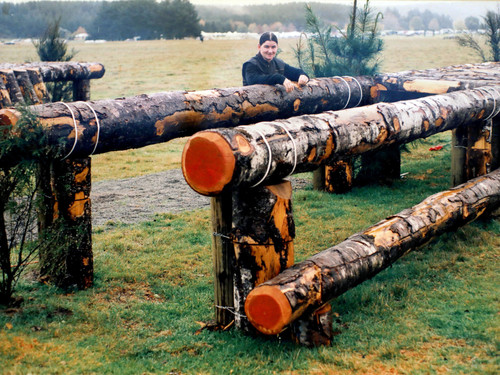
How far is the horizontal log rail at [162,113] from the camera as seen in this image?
440 centimetres

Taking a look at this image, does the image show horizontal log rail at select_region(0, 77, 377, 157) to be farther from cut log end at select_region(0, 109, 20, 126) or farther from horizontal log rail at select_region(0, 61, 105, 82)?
horizontal log rail at select_region(0, 61, 105, 82)

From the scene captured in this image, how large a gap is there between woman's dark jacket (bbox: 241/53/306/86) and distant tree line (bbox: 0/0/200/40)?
45.1m

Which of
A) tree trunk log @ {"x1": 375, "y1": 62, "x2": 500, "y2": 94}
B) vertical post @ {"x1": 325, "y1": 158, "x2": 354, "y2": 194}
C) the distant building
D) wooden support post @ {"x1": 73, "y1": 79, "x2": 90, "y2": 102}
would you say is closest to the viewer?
tree trunk log @ {"x1": 375, "y1": 62, "x2": 500, "y2": 94}

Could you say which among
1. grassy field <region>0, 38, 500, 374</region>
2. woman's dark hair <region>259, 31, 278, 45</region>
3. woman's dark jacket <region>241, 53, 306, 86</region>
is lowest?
grassy field <region>0, 38, 500, 374</region>

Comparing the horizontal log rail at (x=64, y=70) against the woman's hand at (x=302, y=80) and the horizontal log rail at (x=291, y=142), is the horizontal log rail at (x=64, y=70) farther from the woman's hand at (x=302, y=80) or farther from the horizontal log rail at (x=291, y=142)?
the horizontal log rail at (x=291, y=142)

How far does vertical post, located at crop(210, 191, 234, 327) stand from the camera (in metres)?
3.99

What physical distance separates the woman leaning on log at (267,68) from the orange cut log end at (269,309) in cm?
340

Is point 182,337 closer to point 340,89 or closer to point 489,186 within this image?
point 489,186

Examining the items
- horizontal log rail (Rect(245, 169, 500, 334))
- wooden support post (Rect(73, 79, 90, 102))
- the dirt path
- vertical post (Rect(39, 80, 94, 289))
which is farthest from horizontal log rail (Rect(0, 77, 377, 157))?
wooden support post (Rect(73, 79, 90, 102))

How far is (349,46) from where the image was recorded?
349 inches

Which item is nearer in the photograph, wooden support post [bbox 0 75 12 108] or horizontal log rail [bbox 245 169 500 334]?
horizontal log rail [bbox 245 169 500 334]

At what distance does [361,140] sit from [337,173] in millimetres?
3796

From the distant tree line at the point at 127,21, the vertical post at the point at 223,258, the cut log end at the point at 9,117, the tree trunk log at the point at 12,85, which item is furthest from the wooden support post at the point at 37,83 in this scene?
the distant tree line at the point at 127,21

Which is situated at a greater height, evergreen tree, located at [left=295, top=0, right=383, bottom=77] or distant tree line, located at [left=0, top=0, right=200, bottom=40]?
distant tree line, located at [left=0, top=0, right=200, bottom=40]
